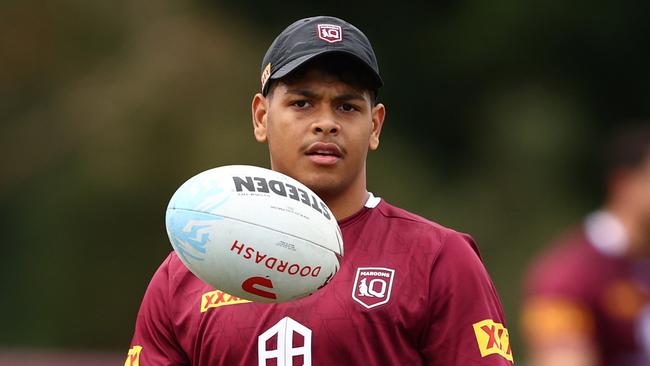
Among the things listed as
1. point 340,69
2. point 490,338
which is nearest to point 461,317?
point 490,338

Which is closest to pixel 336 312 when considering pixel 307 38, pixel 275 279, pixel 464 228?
pixel 275 279

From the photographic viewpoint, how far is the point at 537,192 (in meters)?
18.6

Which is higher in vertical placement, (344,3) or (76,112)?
(344,3)

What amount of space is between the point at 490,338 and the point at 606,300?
10.0 feet

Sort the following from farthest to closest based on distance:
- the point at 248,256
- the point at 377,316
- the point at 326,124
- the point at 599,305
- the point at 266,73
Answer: the point at 599,305
the point at 266,73
the point at 326,124
the point at 377,316
the point at 248,256

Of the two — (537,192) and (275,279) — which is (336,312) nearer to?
(275,279)

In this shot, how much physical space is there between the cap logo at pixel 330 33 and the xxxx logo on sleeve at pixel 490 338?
103 cm

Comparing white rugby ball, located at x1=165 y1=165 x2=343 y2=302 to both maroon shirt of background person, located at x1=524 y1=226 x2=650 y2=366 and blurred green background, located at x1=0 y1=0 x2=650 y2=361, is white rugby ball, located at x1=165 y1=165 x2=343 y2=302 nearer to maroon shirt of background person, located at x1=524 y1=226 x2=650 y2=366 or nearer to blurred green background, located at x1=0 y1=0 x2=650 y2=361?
maroon shirt of background person, located at x1=524 y1=226 x2=650 y2=366

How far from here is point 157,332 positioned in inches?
183

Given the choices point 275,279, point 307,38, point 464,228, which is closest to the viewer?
point 275,279

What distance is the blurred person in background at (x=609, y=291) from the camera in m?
7.21

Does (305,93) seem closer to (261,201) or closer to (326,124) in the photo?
(326,124)

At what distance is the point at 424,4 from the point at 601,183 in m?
3.65

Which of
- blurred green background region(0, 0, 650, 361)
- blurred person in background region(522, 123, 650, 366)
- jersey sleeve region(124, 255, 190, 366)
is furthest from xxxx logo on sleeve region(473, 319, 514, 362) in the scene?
blurred green background region(0, 0, 650, 361)
